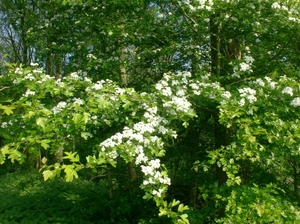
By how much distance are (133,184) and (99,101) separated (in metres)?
3.18

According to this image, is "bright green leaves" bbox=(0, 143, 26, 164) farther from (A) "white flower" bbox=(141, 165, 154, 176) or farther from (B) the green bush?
(B) the green bush

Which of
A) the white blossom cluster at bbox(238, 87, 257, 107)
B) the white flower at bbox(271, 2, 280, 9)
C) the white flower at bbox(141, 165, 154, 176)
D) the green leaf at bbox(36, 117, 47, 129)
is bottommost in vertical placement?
the white flower at bbox(141, 165, 154, 176)

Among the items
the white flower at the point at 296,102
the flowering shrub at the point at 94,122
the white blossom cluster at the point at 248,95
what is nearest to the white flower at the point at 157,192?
the flowering shrub at the point at 94,122

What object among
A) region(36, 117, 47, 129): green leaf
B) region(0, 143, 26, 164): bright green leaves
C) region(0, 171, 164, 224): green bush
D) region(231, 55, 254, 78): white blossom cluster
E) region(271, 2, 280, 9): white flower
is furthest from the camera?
region(0, 171, 164, 224): green bush

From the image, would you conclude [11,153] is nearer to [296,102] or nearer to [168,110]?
[168,110]

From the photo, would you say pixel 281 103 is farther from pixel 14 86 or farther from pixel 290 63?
pixel 14 86

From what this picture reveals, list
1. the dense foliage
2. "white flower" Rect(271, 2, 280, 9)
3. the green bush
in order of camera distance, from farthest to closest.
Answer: the green bush → "white flower" Rect(271, 2, 280, 9) → the dense foliage

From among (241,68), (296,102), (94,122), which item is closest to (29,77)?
(94,122)

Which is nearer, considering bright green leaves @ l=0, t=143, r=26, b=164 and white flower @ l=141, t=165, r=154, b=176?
bright green leaves @ l=0, t=143, r=26, b=164

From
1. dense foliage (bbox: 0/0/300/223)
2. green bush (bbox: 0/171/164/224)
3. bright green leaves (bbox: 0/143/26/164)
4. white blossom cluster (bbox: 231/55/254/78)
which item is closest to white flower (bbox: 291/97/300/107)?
dense foliage (bbox: 0/0/300/223)

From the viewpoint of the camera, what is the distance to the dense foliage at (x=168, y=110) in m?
2.90

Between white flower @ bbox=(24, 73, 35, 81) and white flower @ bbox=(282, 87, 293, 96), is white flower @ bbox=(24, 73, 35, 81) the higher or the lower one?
the higher one

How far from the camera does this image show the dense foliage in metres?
2.90

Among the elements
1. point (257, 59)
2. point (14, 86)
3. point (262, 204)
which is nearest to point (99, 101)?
point (14, 86)
